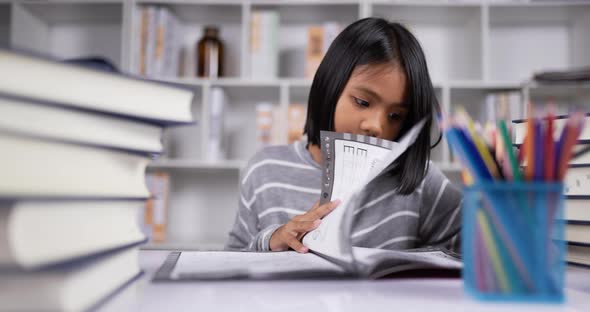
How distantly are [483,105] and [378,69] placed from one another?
1.32m

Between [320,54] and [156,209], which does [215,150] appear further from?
[320,54]

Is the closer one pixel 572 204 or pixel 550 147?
pixel 550 147

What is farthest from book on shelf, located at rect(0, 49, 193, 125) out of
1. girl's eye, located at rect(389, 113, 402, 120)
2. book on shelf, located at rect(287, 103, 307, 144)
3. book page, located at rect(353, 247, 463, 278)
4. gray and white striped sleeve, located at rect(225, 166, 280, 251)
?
book on shelf, located at rect(287, 103, 307, 144)

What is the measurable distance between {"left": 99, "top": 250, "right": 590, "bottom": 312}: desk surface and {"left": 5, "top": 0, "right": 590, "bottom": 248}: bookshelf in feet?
5.59

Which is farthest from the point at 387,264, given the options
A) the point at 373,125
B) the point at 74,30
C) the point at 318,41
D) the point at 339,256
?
the point at 74,30

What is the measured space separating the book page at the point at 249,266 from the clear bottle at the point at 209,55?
1.66 m

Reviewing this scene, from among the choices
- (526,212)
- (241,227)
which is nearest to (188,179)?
(241,227)

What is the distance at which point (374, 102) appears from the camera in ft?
3.30

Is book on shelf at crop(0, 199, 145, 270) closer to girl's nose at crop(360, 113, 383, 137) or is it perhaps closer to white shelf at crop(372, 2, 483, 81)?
girl's nose at crop(360, 113, 383, 137)

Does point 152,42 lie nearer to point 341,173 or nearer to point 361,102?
point 361,102

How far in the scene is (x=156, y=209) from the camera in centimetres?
210

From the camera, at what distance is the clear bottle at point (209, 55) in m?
2.19

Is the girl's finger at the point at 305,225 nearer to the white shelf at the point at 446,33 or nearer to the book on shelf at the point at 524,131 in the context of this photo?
the book on shelf at the point at 524,131

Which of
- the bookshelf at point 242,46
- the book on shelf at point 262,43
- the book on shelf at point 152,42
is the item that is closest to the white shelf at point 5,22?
the bookshelf at point 242,46
